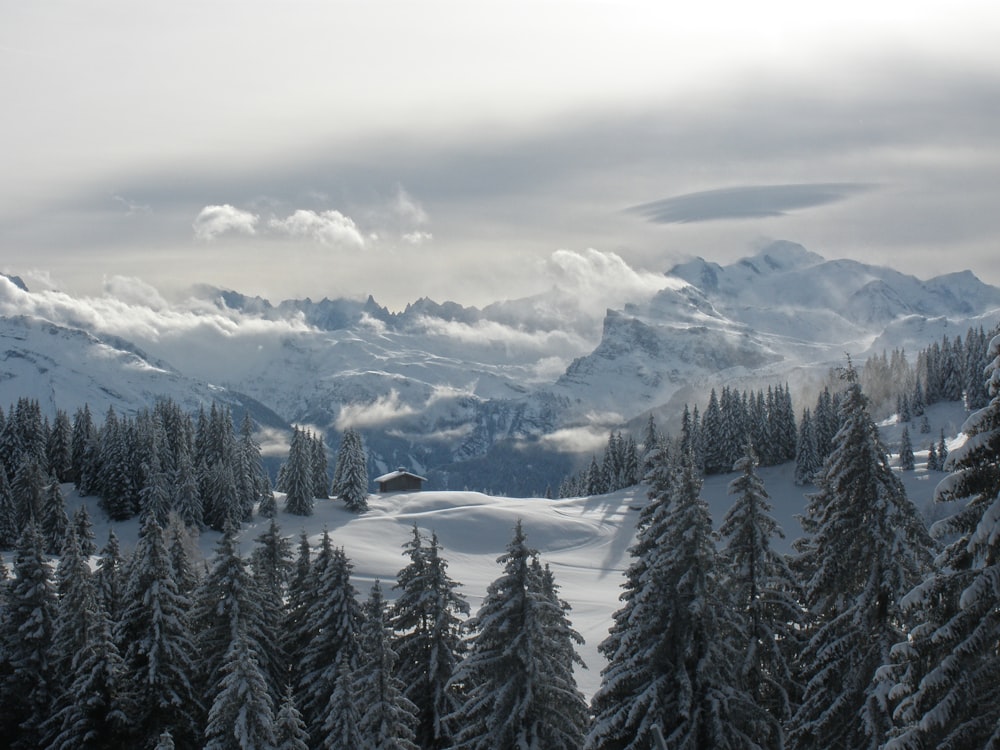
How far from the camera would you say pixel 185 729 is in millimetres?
40062

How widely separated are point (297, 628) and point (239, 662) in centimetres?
1339

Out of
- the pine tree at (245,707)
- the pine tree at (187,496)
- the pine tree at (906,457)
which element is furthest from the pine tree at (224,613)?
the pine tree at (906,457)

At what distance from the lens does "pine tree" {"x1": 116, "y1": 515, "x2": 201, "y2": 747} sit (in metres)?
39.6

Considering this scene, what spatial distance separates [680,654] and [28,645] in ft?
116

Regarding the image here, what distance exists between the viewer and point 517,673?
26.8m

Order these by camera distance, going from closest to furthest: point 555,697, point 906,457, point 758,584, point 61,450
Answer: point 758,584 < point 555,697 < point 61,450 < point 906,457

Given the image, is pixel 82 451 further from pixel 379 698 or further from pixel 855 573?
pixel 855 573

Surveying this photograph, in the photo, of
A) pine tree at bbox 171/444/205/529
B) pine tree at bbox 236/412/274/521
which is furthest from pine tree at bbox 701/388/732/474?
pine tree at bbox 171/444/205/529

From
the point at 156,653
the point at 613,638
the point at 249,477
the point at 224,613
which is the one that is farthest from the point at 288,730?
the point at 249,477

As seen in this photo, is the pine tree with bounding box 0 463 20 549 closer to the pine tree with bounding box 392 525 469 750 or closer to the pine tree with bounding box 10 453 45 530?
the pine tree with bounding box 10 453 45 530

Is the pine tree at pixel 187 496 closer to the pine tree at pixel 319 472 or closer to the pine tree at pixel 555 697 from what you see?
the pine tree at pixel 319 472

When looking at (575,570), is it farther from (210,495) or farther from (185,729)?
(185,729)

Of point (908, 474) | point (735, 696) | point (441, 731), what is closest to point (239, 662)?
point (441, 731)

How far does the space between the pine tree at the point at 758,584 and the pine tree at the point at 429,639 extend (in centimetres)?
1225
